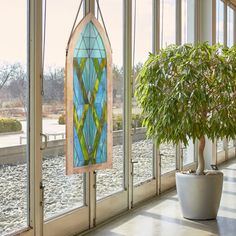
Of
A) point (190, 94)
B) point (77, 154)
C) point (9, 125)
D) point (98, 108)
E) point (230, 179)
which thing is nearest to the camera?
point (9, 125)

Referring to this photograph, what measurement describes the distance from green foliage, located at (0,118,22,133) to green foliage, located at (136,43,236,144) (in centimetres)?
185

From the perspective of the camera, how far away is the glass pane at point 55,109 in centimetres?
453

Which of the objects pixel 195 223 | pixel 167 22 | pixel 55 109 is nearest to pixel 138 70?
pixel 167 22

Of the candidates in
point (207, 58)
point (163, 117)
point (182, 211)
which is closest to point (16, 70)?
point (163, 117)

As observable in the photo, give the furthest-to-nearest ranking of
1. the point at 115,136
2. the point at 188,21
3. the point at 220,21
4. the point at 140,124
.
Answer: the point at 220,21
the point at 188,21
the point at 140,124
the point at 115,136

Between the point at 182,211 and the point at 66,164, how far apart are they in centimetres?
171

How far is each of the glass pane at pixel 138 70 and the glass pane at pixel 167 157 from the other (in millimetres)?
395

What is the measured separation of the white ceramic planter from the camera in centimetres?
552

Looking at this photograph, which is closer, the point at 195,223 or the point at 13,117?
the point at 13,117

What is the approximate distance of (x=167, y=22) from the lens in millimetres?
7504

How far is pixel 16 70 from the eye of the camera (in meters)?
4.07

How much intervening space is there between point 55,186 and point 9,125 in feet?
3.09

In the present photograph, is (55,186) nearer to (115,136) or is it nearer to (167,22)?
(115,136)

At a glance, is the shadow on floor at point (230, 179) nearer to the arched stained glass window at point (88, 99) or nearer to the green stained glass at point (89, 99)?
the arched stained glass window at point (88, 99)
